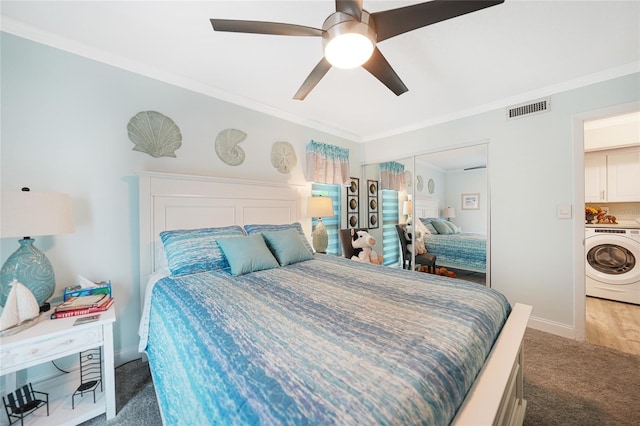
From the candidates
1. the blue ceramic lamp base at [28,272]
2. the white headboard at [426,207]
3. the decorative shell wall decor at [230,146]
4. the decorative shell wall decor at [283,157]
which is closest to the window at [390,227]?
the white headboard at [426,207]

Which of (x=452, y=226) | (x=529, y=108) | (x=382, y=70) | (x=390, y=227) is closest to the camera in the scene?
(x=382, y=70)

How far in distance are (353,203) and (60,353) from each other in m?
3.44

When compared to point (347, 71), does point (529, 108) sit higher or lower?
lower

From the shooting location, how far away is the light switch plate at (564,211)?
234cm

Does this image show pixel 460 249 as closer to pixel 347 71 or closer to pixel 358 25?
pixel 347 71

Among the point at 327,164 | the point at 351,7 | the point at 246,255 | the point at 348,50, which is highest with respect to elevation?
the point at 351,7

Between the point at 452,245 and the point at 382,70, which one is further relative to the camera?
the point at 452,245

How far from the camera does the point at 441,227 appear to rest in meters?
3.41

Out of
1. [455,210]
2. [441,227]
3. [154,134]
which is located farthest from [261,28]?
[441,227]

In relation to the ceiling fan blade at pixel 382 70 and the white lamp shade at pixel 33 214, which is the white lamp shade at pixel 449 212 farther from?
the white lamp shade at pixel 33 214

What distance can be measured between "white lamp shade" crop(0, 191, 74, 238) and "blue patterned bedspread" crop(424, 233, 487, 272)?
3.72m

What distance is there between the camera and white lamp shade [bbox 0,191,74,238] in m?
1.25

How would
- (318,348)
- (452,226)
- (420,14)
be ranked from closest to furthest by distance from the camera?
(318,348)
(420,14)
(452,226)

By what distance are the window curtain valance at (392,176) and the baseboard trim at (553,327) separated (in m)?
2.10
